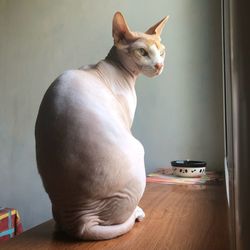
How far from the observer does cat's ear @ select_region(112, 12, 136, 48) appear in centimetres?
72

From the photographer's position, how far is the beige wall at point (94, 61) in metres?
1.46

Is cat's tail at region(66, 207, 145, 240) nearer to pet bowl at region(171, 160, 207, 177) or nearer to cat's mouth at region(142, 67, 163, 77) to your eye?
cat's mouth at region(142, 67, 163, 77)

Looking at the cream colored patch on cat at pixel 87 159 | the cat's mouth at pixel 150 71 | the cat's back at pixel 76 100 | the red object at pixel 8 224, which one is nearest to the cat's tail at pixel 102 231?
the cream colored patch on cat at pixel 87 159

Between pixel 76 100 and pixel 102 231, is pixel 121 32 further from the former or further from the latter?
pixel 102 231

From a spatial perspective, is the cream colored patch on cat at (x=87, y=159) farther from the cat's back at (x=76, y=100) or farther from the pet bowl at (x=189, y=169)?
the pet bowl at (x=189, y=169)

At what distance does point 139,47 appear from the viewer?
712 millimetres

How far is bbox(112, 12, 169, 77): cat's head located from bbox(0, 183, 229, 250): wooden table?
0.33 m

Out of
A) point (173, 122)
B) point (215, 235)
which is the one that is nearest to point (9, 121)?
point (173, 122)

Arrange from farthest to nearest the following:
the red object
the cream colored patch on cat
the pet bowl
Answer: the red object, the pet bowl, the cream colored patch on cat

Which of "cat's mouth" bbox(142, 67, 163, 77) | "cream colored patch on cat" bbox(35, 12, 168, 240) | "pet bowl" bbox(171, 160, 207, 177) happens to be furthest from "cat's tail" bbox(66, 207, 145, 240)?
"pet bowl" bbox(171, 160, 207, 177)

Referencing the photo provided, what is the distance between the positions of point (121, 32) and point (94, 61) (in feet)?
2.98

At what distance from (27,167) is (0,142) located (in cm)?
21

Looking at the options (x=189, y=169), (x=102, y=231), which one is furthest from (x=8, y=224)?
(x=102, y=231)

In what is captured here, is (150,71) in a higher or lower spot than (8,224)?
higher
